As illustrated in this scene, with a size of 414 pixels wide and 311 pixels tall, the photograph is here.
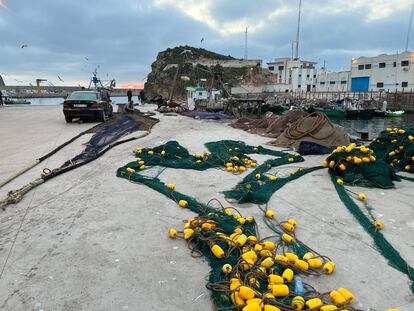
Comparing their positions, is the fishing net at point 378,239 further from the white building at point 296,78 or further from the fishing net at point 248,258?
the white building at point 296,78

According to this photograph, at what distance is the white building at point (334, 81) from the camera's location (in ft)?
229

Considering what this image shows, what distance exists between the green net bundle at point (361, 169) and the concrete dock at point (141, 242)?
26 cm

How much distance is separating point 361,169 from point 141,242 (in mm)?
4414

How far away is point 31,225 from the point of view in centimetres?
396

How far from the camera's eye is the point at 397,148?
285 inches

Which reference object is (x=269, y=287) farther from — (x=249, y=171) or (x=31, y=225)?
(x=249, y=171)

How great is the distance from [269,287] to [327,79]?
8092cm

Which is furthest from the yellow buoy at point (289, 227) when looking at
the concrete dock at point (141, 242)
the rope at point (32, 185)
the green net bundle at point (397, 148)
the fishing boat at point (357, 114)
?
the fishing boat at point (357, 114)

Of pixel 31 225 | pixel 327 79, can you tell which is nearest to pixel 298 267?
pixel 31 225

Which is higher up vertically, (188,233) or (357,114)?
(188,233)

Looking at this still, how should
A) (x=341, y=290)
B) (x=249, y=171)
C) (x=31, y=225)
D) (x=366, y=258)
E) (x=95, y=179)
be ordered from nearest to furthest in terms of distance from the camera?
(x=341, y=290) < (x=366, y=258) < (x=31, y=225) < (x=95, y=179) < (x=249, y=171)

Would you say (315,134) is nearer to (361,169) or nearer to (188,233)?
(361,169)

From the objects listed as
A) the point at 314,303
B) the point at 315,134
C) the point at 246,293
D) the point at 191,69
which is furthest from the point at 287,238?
the point at 191,69

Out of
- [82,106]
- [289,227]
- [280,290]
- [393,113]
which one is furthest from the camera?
[393,113]
